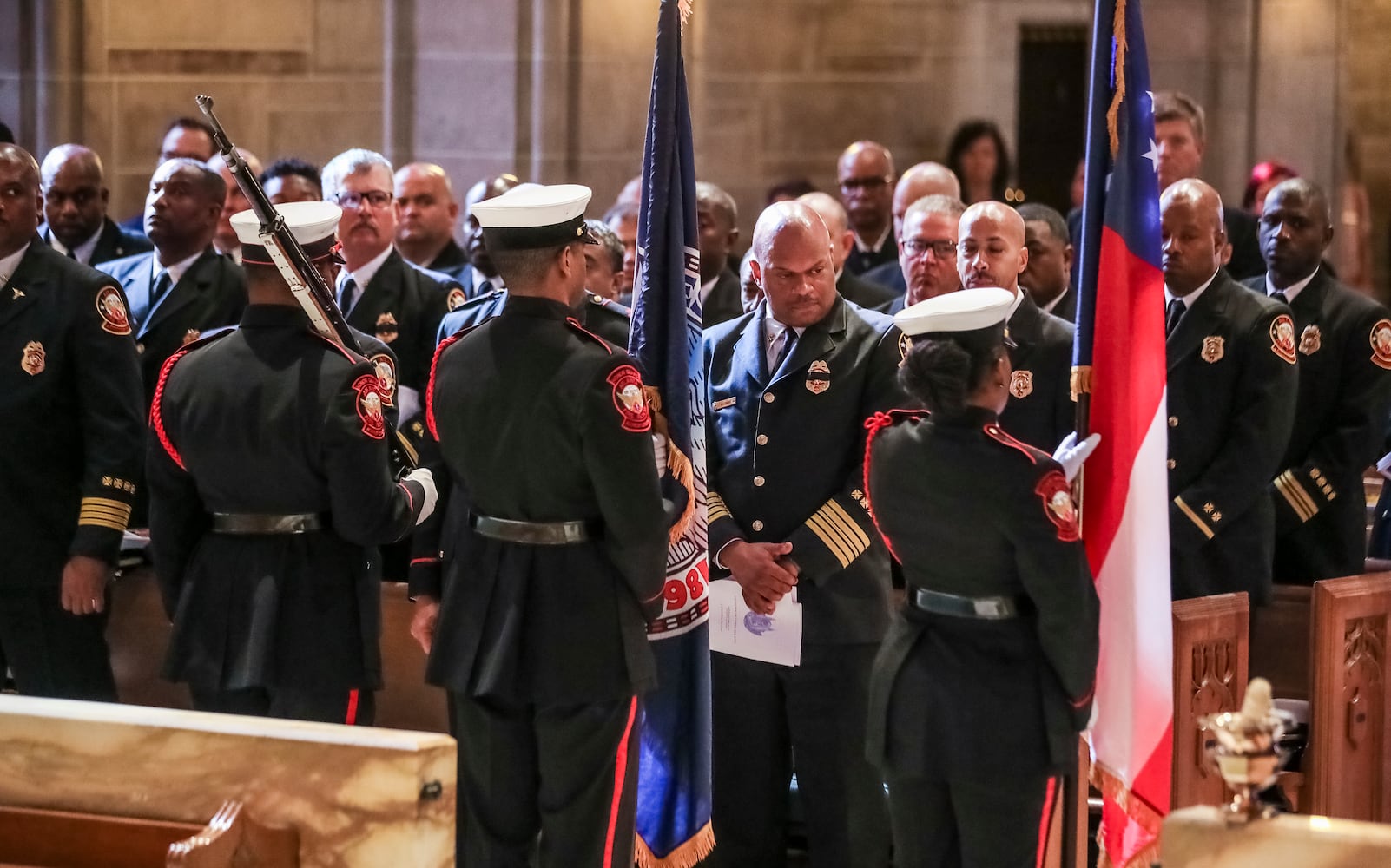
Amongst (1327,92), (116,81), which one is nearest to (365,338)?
(116,81)

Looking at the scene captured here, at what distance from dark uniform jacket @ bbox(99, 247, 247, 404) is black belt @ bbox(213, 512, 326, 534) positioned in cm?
169

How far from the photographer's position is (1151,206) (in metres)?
3.60

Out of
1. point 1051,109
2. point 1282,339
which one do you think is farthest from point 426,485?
point 1051,109

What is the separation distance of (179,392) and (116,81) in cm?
509

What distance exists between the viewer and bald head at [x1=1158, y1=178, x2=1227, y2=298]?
Result: 4.58 m

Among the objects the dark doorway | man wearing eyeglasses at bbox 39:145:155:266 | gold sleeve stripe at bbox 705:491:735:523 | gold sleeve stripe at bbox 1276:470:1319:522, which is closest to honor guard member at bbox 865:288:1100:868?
gold sleeve stripe at bbox 705:491:735:523

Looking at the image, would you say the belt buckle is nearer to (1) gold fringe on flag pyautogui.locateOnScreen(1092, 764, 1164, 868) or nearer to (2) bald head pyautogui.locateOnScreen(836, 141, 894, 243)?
(1) gold fringe on flag pyautogui.locateOnScreen(1092, 764, 1164, 868)

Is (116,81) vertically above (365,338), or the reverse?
(116,81)

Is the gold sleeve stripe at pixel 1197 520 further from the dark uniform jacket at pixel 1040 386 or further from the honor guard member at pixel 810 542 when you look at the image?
the honor guard member at pixel 810 542

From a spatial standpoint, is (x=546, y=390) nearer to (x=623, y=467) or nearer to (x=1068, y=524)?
(x=623, y=467)

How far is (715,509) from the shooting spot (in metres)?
4.14

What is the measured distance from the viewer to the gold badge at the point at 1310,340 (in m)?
4.99

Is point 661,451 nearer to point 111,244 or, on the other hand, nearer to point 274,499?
point 274,499

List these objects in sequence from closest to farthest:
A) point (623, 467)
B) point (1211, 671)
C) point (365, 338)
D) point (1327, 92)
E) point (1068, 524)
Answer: point (1068, 524) < point (623, 467) < point (1211, 671) < point (365, 338) < point (1327, 92)
